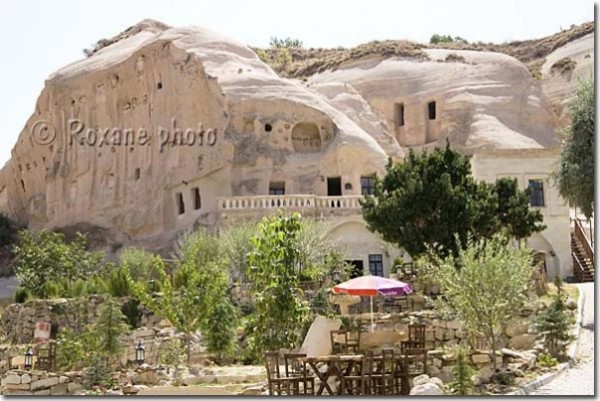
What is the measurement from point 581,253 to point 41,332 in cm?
1616

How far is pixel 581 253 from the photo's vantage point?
28188mm

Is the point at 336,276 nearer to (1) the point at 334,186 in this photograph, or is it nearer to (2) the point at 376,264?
(2) the point at 376,264

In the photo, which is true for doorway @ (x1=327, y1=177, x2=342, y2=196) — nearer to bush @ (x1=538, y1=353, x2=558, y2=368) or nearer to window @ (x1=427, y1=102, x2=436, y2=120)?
window @ (x1=427, y1=102, x2=436, y2=120)

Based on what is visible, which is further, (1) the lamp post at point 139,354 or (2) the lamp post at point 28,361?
(1) the lamp post at point 139,354

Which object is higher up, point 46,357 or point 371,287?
point 371,287

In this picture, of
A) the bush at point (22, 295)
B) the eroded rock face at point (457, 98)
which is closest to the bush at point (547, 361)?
the bush at point (22, 295)

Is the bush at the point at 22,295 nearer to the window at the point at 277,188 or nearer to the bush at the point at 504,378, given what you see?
the window at the point at 277,188

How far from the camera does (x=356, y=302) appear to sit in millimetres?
19688

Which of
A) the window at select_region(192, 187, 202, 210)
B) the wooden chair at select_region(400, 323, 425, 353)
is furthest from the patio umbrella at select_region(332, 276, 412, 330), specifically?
the window at select_region(192, 187, 202, 210)

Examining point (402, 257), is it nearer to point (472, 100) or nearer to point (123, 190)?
point (123, 190)

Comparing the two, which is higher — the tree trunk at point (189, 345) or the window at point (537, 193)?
the window at point (537, 193)

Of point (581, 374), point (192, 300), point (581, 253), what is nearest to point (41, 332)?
point (192, 300)

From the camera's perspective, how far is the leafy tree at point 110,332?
801 inches

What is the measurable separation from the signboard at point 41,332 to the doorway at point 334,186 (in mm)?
12311
